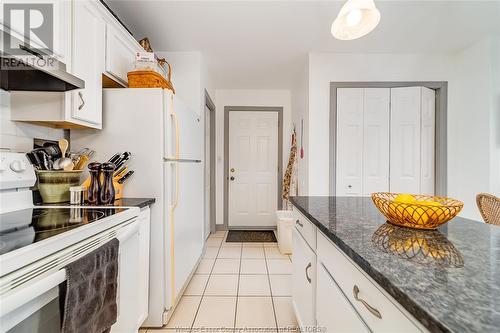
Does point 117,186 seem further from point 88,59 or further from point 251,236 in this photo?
point 251,236

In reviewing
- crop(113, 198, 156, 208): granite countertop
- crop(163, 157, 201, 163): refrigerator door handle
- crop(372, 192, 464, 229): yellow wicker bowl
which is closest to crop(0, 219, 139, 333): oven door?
crop(113, 198, 156, 208): granite countertop

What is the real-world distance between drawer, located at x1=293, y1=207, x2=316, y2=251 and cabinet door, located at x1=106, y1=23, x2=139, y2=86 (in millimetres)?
1669

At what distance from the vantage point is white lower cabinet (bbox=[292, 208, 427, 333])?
542 millimetres

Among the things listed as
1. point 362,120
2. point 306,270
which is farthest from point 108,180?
point 362,120

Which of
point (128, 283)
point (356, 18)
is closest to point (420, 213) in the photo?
point (356, 18)

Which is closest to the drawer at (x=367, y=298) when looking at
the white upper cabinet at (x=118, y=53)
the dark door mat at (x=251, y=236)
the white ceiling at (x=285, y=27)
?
the white upper cabinet at (x=118, y=53)

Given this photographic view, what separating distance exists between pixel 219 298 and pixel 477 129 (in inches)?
126

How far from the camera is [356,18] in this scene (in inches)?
48.5

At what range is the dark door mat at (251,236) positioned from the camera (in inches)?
137

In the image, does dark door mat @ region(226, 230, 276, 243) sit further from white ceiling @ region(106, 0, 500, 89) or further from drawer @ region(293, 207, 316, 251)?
white ceiling @ region(106, 0, 500, 89)

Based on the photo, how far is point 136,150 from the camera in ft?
5.20

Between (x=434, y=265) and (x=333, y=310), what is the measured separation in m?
0.43

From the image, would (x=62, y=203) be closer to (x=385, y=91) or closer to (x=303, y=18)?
(x=303, y=18)

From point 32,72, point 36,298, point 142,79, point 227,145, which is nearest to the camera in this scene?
point 36,298
